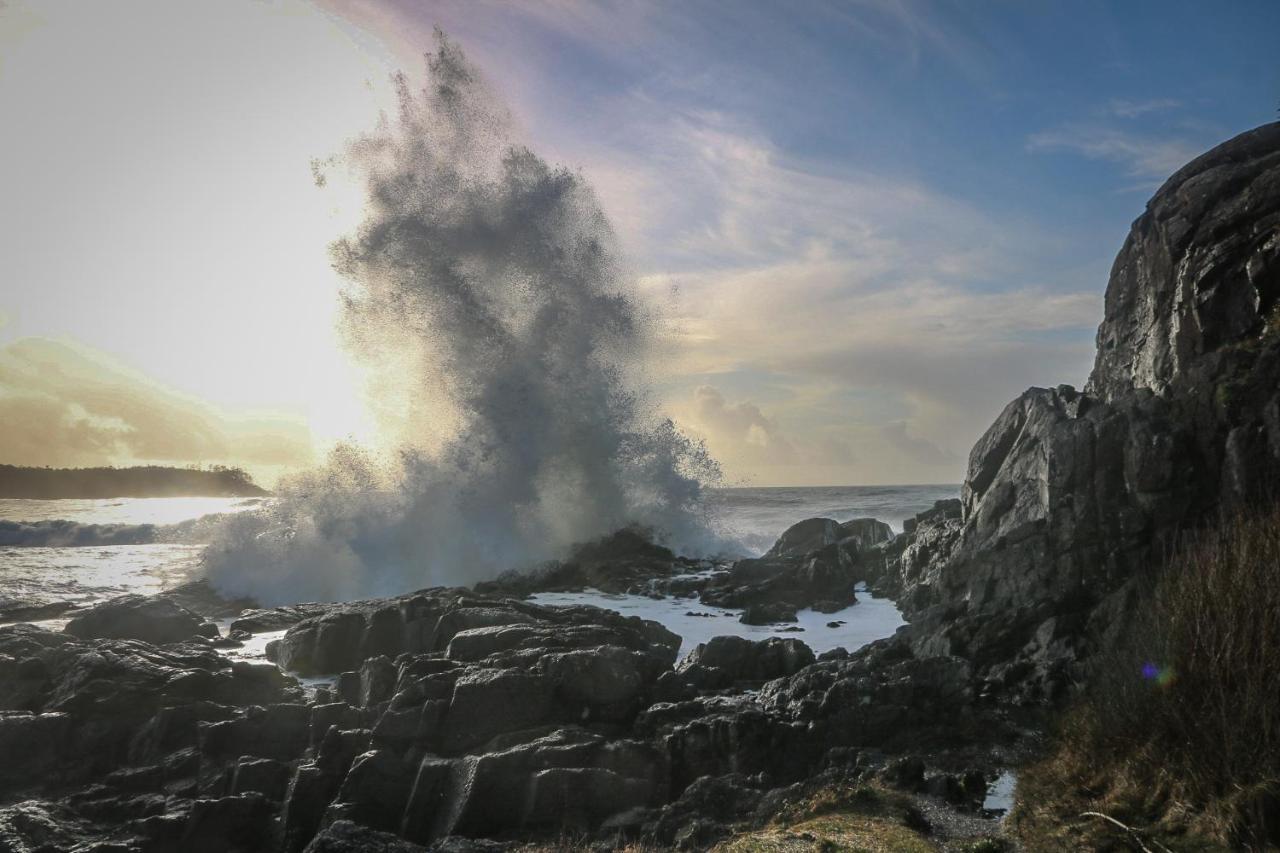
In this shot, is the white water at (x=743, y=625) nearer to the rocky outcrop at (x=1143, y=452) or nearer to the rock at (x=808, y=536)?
the rocky outcrop at (x=1143, y=452)

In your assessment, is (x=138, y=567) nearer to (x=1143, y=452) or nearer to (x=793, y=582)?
(x=793, y=582)

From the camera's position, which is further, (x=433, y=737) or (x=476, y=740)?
(x=433, y=737)

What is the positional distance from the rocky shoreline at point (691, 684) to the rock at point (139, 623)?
0.08m

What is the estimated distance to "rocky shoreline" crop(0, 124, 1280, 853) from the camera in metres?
11.4

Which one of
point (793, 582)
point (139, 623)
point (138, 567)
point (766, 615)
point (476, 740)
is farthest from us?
point (138, 567)

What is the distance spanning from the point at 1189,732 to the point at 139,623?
78.5ft

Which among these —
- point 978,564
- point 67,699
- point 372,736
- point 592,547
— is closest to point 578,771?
point 372,736

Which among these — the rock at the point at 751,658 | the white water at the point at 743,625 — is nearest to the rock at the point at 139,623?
the white water at the point at 743,625

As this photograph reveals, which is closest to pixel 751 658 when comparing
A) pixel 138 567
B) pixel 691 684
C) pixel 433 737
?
pixel 691 684

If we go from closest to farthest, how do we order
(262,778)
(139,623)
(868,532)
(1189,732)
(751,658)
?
(1189,732) → (262,778) → (751,658) → (139,623) → (868,532)

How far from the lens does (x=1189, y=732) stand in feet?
30.4

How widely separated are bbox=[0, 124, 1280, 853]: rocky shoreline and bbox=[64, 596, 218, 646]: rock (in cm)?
8

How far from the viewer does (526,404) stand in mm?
37281

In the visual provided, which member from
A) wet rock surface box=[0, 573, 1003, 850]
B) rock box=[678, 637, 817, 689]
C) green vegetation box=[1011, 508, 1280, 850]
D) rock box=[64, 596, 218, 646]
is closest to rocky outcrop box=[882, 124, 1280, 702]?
wet rock surface box=[0, 573, 1003, 850]
